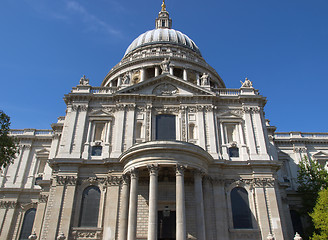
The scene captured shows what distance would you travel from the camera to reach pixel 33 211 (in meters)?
36.6

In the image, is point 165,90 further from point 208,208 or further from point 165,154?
point 208,208

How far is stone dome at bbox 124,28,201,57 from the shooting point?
53678 millimetres

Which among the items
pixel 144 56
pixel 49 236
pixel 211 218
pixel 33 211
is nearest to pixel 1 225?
pixel 33 211

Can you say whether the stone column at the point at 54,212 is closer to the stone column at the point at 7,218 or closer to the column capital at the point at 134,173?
the column capital at the point at 134,173

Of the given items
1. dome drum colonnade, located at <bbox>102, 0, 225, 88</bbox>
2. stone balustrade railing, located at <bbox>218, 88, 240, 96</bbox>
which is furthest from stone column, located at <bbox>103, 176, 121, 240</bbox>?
dome drum colonnade, located at <bbox>102, 0, 225, 88</bbox>

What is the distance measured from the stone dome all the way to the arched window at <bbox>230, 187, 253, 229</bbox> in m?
33.2

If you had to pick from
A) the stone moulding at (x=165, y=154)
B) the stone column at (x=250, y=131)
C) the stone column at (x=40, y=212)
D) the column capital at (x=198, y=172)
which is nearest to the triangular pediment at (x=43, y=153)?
the stone column at (x=40, y=212)

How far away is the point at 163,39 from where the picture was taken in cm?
5400

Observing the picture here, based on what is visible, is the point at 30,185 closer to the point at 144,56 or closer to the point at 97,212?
the point at 97,212

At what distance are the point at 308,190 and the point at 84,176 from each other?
25122 millimetres

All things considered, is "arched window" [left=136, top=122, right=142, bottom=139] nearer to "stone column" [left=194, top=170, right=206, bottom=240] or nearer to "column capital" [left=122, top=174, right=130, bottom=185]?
"column capital" [left=122, top=174, right=130, bottom=185]

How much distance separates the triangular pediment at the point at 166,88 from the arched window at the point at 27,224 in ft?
65.3

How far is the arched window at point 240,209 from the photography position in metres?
25.8

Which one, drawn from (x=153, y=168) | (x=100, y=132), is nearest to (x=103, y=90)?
(x=100, y=132)
